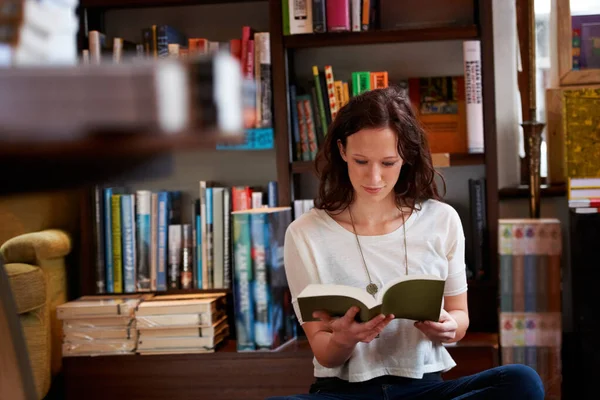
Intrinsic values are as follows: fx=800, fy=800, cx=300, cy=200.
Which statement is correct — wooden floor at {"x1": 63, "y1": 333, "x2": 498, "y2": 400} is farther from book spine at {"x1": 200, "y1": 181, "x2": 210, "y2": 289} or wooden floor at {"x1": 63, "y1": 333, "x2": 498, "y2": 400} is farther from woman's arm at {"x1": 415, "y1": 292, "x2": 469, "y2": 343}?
woman's arm at {"x1": 415, "y1": 292, "x2": 469, "y2": 343}

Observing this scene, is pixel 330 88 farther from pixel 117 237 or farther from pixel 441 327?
pixel 441 327

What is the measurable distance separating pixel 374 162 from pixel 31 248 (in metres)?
1.35

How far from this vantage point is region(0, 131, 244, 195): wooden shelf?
0.33 metres

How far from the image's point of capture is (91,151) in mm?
344

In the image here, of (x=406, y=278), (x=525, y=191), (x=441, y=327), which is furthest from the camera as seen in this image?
(x=525, y=191)

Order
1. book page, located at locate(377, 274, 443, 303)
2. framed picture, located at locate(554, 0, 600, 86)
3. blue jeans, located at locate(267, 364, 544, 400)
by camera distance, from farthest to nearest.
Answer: framed picture, located at locate(554, 0, 600, 86)
blue jeans, located at locate(267, 364, 544, 400)
book page, located at locate(377, 274, 443, 303)

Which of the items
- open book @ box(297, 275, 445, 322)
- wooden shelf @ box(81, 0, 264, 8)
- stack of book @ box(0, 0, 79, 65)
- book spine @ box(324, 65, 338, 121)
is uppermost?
wooden shelf @ box(81, 0, 264, 8)

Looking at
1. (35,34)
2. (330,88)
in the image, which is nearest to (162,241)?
(330,88)

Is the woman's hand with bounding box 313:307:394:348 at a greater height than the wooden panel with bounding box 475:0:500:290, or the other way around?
the wooden panel with bounding box 475:0:500:290

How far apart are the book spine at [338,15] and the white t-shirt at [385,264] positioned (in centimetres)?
97

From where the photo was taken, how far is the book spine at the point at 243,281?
253 centimetres

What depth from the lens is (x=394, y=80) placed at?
281cm

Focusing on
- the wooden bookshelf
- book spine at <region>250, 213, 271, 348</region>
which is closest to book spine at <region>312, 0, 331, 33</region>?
the wooden bookshelf

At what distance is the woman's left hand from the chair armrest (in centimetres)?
142
